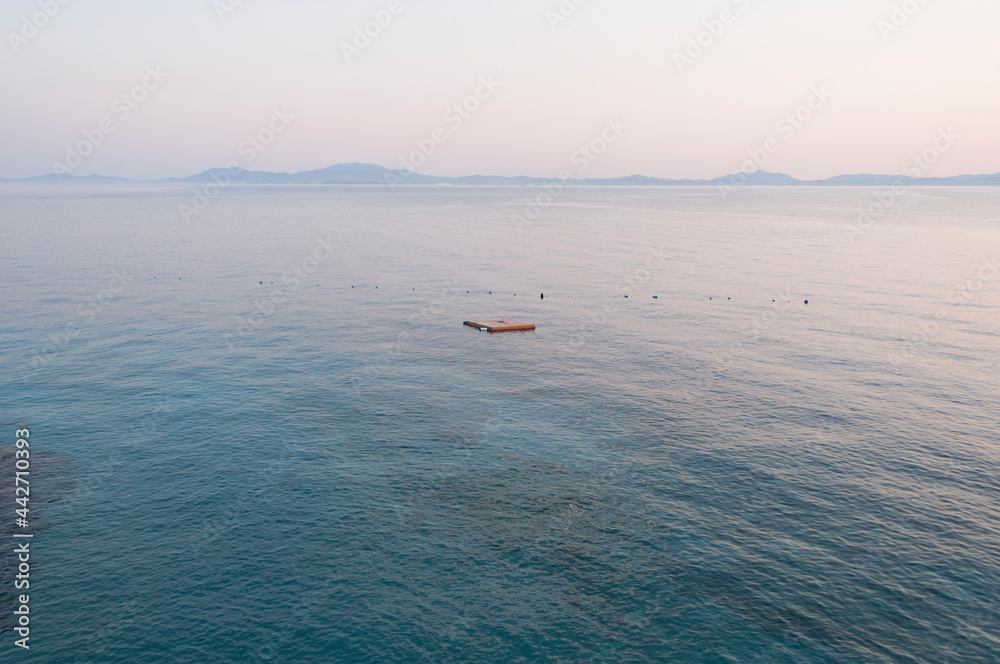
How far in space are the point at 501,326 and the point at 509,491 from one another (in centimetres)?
6649

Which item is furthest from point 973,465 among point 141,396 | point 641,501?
point 141,396

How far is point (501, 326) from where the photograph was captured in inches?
5276

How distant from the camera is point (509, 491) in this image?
69.9m

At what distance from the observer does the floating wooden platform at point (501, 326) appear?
134 meters

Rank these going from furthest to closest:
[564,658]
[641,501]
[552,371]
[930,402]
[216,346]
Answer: [216,346], [552,371], [930,402], [641,501], [564,658]

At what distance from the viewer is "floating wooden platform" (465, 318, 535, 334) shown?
439 ft

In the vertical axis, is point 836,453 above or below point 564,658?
above

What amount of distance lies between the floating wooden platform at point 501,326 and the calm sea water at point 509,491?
3638mm

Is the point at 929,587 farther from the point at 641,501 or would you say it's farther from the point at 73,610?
the point at 73,610

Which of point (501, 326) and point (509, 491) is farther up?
point (501, 326)

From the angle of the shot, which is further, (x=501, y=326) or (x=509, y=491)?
(x=501, y=326)

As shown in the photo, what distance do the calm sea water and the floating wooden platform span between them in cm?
364

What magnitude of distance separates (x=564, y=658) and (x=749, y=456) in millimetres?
39942

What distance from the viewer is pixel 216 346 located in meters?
122
